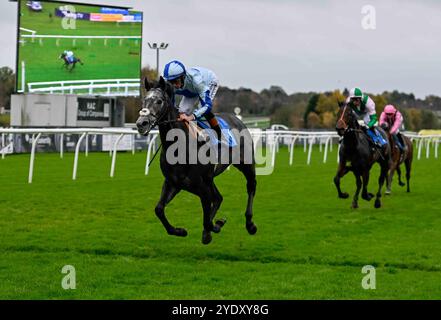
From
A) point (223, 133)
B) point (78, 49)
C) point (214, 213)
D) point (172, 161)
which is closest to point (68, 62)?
point (78, 49)

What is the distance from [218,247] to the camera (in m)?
7.71

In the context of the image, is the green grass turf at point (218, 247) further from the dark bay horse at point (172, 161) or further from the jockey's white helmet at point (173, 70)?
the jockey's white helmet at point (173, 70)

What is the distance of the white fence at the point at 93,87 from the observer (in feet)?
105

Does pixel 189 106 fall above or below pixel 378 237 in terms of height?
above

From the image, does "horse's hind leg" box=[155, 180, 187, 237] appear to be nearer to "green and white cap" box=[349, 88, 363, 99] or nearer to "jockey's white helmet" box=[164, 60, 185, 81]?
"jockey's white helmet" box=[164, 60, 185, 81]

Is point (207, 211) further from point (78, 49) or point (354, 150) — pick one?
point (78, 49)

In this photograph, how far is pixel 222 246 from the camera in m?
7.79

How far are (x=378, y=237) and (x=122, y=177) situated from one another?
917 cm

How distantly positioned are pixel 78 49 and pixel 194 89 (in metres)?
25.2
